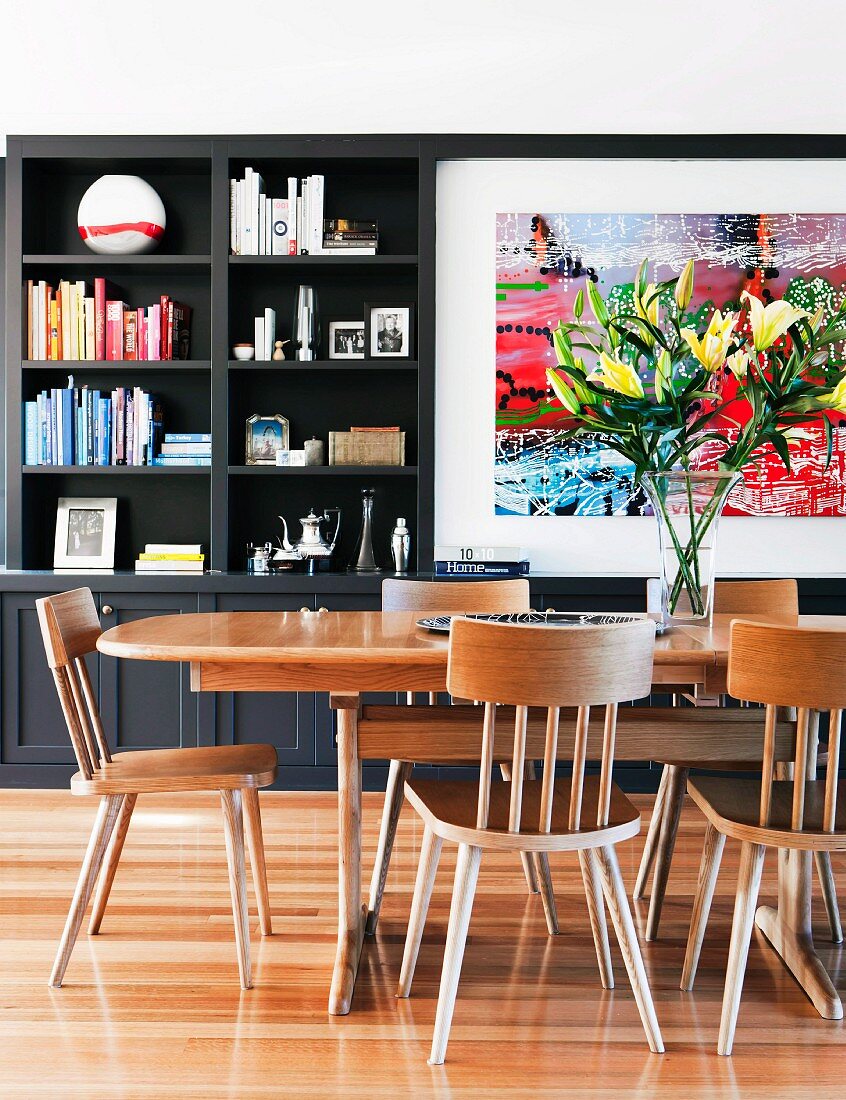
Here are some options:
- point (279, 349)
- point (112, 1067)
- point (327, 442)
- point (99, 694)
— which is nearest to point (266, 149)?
point (279, 349)

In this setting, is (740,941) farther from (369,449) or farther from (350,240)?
(350,240)

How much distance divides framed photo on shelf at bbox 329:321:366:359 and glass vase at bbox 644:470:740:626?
210cm

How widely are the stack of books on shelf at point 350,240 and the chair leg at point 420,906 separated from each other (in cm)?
270

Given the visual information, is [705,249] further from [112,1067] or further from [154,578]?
[112,1067]

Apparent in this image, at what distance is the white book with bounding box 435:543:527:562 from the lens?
3.91 metres

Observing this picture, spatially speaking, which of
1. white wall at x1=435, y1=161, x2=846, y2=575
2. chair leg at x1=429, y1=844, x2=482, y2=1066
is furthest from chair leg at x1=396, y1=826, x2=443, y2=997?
white wall at x1=435, y1=161, x2=846, y2=575

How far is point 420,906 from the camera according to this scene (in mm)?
2164

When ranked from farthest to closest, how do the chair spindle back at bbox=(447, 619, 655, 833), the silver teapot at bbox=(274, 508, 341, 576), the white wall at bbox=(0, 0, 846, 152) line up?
the silver teapot at bbox=(274, 508, 341, 576)
the white wall at bbox=(0, 0, 846, 152)
the chair spindle back at bbox=(447, 619, 655, 833)

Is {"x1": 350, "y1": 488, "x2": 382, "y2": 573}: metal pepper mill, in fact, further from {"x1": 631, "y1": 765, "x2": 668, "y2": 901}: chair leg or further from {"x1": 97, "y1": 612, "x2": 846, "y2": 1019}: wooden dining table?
{"x1": 631, "y1": 765, "x2": 668, "y2": 901}: chair leg

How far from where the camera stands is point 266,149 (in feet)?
13.5

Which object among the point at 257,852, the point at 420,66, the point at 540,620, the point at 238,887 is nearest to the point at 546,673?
the point at 540,620

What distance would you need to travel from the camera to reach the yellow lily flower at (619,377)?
7.53 feet

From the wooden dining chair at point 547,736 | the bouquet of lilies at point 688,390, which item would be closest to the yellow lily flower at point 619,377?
the bouquet of lilies at point 688,390

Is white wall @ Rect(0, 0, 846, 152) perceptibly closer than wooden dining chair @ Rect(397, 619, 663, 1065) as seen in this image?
No
